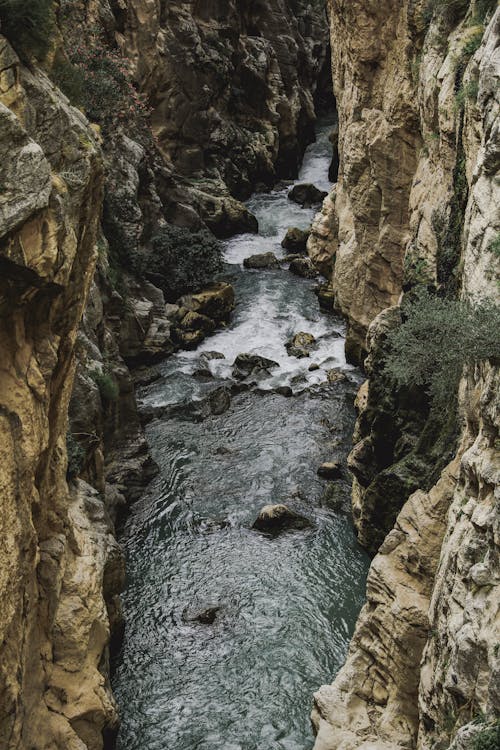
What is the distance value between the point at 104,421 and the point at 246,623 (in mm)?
7644

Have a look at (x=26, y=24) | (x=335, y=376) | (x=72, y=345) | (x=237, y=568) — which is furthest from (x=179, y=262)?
(x=26, y=24)

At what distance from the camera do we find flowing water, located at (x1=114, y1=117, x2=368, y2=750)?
14.1 meters

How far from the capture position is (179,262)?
3206 centimetres

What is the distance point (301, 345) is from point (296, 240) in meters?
10.8

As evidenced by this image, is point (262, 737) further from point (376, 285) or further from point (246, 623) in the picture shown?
point (376, 285)

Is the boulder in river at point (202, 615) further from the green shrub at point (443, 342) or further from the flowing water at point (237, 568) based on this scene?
the green shrub at point (443, 342)

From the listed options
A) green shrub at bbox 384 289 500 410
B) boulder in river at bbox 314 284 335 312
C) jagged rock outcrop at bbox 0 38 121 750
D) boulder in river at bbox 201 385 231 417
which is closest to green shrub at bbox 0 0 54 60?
jagged rock outcrop at bbox 0 38 121 750

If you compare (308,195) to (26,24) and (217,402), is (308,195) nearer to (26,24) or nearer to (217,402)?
(217,402)

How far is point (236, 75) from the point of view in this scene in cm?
4603

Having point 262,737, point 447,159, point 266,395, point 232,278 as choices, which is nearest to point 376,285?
point 266,395

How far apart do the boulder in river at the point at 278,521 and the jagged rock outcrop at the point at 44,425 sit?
21.3 feet

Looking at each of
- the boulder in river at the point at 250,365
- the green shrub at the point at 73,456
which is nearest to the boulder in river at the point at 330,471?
the boulder in river at the point at 250,365

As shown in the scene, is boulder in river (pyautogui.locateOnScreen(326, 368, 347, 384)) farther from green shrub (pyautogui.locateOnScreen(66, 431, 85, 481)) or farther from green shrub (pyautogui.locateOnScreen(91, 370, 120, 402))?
green shrub (pyautogui.locateOnScreen(66, 431, 85, 481))

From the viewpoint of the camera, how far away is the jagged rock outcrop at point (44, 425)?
861cm
